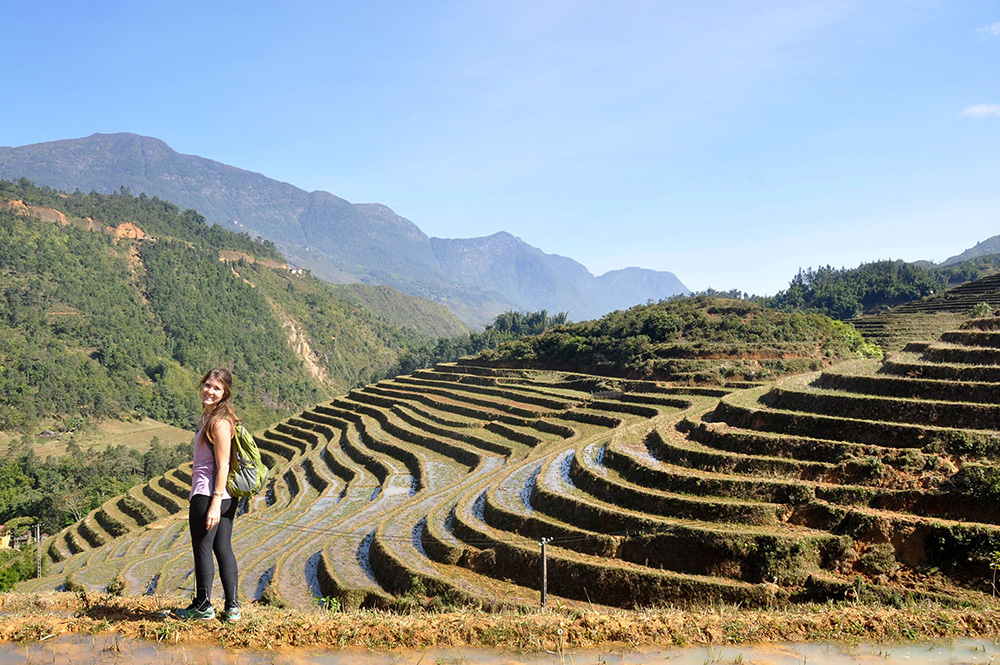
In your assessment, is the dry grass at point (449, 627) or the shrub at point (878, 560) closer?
the dry grass at point (449, 627)

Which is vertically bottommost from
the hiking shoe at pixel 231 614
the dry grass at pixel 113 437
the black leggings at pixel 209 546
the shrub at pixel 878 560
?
the dry grass at pixel 113 437

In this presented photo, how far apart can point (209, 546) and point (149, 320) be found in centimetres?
10413

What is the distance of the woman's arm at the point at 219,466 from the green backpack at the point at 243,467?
138mm

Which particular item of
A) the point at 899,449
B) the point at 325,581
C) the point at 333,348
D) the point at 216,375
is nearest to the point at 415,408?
the point at 325,581

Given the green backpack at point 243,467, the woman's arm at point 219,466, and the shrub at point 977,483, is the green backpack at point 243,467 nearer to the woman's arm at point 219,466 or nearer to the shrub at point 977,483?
the woman's arm at point 219,466

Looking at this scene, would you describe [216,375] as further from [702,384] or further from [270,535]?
[702,384]

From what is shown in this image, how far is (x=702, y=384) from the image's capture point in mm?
33688

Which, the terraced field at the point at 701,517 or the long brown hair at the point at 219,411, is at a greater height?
the long brown hair at the point at 219,411

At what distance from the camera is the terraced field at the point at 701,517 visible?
1268 centimetres

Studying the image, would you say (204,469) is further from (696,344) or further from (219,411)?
(696,344)

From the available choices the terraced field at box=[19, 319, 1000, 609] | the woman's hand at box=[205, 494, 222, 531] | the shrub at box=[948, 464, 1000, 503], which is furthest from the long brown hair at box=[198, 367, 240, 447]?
the shrub at box=[948, 464, 1000, 503]

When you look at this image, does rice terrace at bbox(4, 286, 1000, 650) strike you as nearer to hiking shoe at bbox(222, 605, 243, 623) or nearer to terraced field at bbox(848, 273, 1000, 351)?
hiking shoe at bbox(222, 605, 243, 623)

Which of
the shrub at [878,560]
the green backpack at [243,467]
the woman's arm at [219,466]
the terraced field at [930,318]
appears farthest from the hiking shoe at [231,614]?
the terraced field at [930,318]

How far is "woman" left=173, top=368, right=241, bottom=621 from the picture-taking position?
16.5 ft
